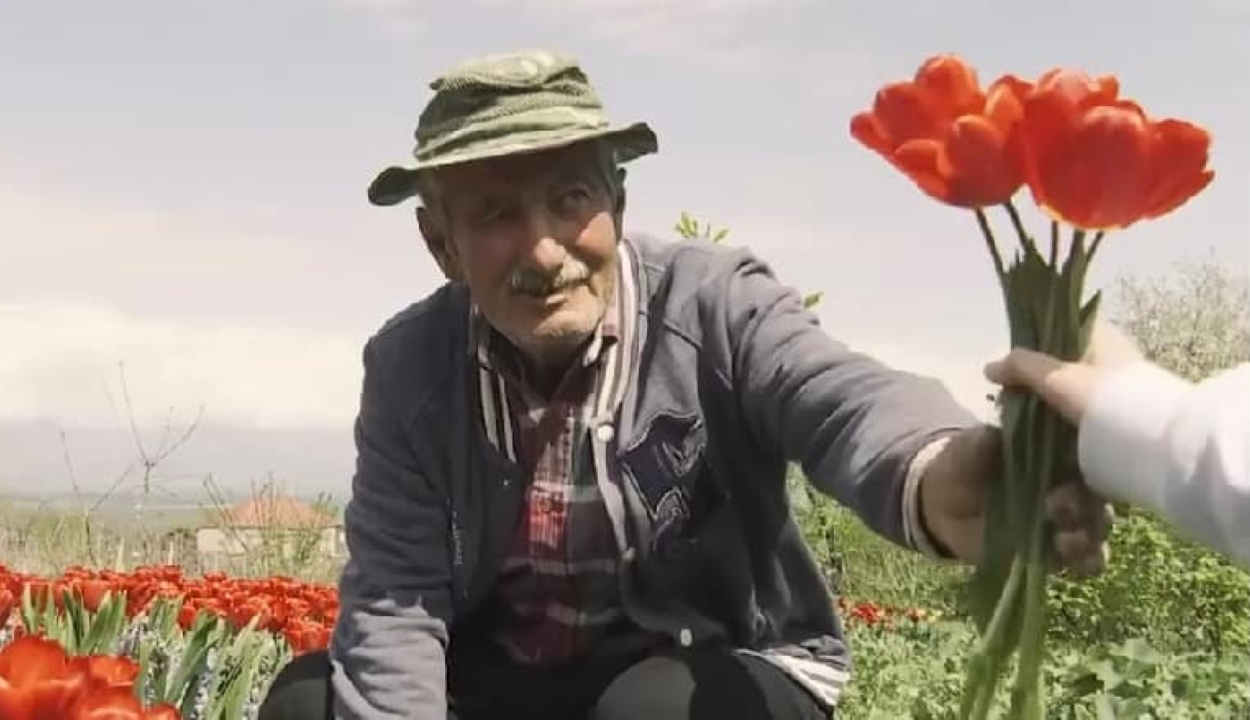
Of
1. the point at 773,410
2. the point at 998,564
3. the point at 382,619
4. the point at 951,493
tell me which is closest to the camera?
the point at 998,564

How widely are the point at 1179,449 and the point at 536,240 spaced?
1.06 metres

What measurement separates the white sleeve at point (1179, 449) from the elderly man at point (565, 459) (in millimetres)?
779

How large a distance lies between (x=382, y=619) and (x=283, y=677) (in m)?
0.24

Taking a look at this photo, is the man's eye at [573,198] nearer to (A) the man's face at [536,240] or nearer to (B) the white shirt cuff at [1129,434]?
(A) the man's face at [536,240]

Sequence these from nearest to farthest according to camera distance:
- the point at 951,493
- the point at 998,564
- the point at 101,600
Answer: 1. the point at 998,564
2. the point at 951,493
3. the point at 101,600

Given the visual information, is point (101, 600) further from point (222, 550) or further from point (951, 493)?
point (222, 550)

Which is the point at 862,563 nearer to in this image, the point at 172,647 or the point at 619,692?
the point at 172,647

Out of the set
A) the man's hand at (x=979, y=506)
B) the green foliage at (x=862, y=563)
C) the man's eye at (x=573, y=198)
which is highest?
the man's eye at (x=573, y=198)

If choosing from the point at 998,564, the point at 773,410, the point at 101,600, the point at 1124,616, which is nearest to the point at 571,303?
the point at 773,410

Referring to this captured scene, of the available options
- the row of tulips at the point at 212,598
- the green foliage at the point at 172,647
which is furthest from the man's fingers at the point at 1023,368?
the row of tulips at the point at 212,598

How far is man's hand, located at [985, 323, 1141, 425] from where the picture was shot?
1295 millimetres

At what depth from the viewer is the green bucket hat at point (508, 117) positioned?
7.38 feet

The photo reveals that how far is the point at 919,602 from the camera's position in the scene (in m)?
9.62

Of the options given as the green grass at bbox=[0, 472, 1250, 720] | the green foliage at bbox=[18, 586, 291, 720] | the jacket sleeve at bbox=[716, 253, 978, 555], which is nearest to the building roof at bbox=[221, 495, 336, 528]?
the green grass at bbox=[0, 472, 1250, 720]
